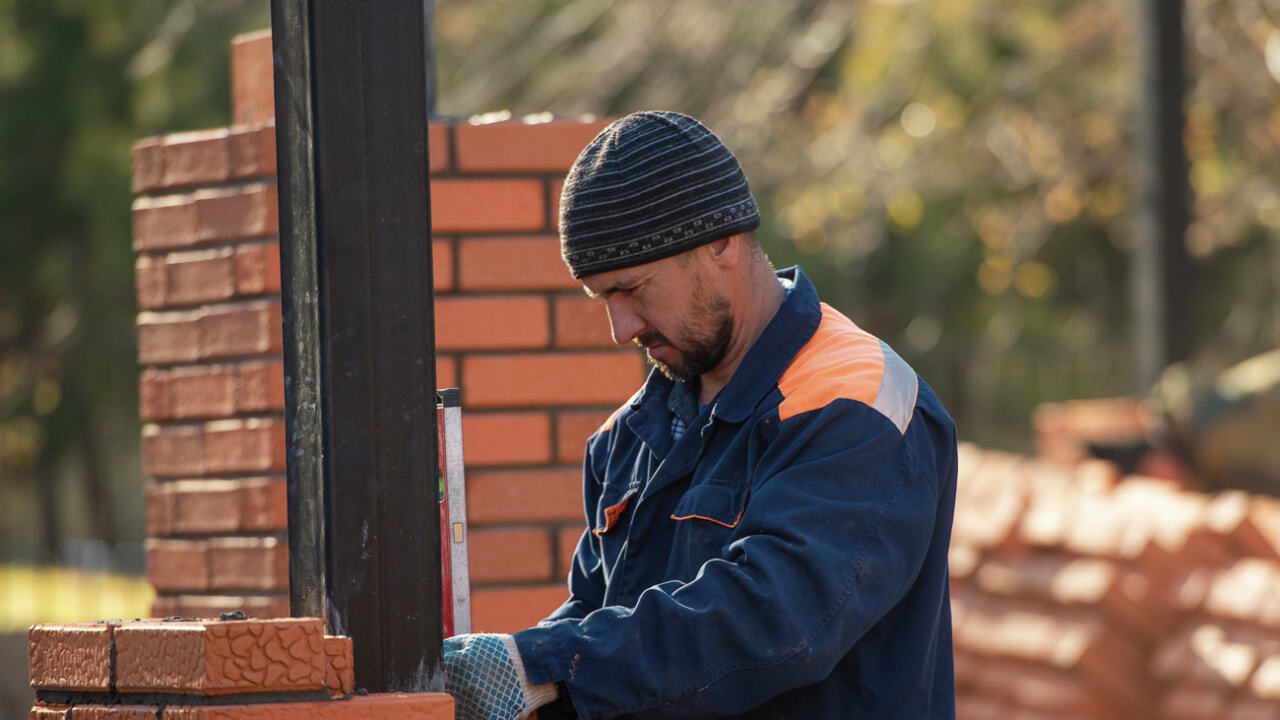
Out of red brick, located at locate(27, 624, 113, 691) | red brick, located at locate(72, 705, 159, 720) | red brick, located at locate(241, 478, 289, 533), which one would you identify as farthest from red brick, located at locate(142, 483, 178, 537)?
red brick, located at locate(72, 705, 159, 720)

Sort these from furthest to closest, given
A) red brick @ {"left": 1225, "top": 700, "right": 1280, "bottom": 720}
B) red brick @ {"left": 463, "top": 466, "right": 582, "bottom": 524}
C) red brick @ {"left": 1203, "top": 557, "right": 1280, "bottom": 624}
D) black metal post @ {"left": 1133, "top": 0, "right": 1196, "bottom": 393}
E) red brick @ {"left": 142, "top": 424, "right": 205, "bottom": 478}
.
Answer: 1. black metal post @ {"left": 1133, "top": 0, "right": 1196, "bottom": 393}
2. red brick @ {"left": 1203, "top": 557, "right": 1280, "bottom": 624}
3. red brick @ {"left": 1225, "top": 700, "right": 1280, "bottom": 720}
4. red brick @ {"left": 142, "top": 424, "right": 205, "bottom": 478}
5. red brick @ {"left": 463, "top": 466, "right": 582, "bottom": 524}

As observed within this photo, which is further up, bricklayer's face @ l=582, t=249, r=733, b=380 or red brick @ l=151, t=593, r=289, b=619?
bricklayer's face @ l=582, t=249, r=733, b=380

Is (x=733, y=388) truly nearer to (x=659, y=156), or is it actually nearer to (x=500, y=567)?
(x=659, y=156)

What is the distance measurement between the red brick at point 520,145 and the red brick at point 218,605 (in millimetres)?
975

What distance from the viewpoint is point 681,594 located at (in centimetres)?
193

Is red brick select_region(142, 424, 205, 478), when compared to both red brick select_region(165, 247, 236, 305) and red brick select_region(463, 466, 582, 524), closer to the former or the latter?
red brick select_region(165, 247, 236, 305)

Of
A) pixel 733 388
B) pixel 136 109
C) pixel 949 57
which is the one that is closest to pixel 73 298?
pixel 136 109

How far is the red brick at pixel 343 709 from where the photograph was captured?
5.62 ft

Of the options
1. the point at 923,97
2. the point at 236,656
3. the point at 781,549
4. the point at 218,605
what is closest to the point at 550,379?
the point at 218,605

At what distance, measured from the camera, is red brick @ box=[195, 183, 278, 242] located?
3266 millimetres

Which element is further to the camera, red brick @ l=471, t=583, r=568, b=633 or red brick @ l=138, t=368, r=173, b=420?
red brick @ l=138, t=368, r=173, b=420

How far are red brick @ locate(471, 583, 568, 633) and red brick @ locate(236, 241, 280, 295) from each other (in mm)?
763

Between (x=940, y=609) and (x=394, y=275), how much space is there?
96 centimetres

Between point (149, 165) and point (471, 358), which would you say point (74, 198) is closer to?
point (149, 165)
